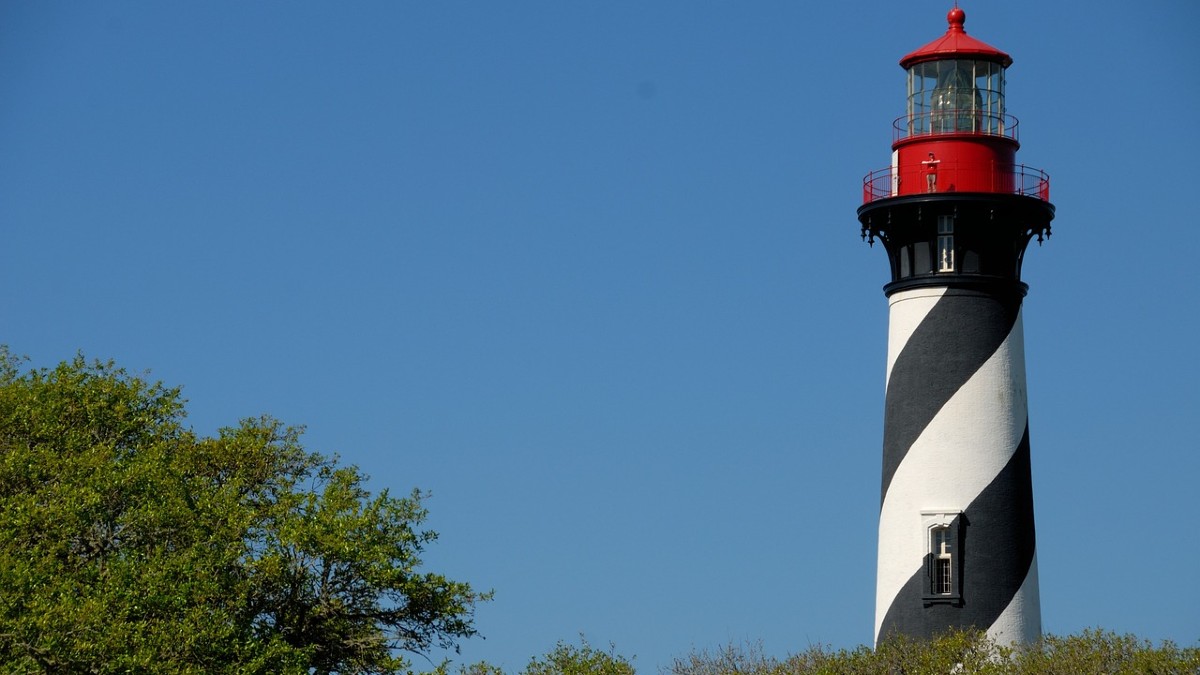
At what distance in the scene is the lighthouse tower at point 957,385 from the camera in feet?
120

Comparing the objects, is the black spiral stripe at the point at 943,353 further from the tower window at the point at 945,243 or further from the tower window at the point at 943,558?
the tower window at the point at 943,558

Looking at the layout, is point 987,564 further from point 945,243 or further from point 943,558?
point 945,243

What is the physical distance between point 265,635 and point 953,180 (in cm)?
1595

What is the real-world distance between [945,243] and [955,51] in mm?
4124

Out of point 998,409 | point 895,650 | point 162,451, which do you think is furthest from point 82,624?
point 998,409

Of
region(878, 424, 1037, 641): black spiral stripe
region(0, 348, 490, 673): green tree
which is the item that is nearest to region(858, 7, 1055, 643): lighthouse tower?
region(878, 424, 1037, 641): black spiral stripe

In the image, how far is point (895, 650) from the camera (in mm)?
34531

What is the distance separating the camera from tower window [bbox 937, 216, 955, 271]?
124ft

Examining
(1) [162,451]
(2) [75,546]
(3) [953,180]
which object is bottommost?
(2) [75,546]

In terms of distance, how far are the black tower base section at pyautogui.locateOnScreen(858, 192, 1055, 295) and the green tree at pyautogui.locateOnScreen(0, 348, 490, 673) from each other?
11176 mm

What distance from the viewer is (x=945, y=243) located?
124 ft

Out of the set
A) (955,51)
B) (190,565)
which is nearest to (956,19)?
(955,51)

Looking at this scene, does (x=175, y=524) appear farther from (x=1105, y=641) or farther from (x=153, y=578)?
(x=1105, y=641)

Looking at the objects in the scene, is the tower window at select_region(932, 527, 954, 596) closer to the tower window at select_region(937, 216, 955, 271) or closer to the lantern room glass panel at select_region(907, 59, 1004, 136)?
the tower window at select_region(937, 216, 955, 271)
